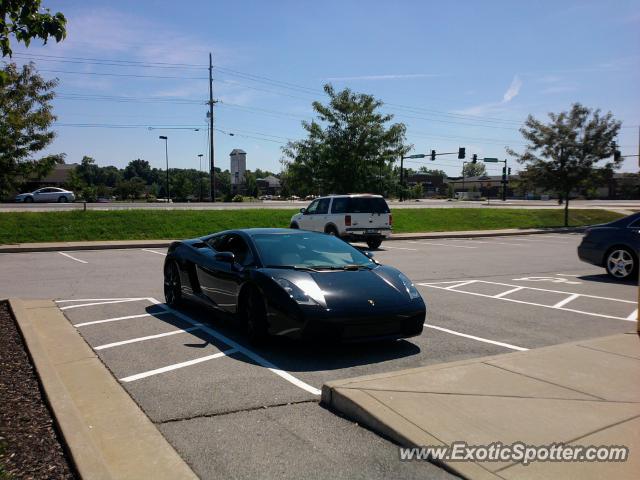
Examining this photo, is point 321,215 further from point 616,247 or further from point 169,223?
point 616,247

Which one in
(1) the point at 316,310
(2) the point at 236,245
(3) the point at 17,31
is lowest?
(1) the point at 316,310

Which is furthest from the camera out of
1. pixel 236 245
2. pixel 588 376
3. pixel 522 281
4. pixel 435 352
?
pixel 522 281

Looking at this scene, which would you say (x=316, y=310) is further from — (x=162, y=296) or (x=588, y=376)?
(x=162, y=296)

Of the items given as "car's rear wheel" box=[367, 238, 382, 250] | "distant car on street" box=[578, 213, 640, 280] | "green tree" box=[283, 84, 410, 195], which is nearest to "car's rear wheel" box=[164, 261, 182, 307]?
"distant car on street" box=[578, 213, 640, 280]

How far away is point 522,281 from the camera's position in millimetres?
11531

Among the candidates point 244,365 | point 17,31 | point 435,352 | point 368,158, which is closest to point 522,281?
point 435,352

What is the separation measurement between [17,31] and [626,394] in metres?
5.92

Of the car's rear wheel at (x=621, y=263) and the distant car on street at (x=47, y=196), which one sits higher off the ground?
the distant car on street at (x=47, y=196)

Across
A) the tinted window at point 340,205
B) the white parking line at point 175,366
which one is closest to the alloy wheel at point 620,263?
the tinted window at point 340,205

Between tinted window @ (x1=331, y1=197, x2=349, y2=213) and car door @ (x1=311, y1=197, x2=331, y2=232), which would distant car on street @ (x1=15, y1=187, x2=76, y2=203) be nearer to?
car door @ (x1=311, y1=197, x2=331, y2=232)

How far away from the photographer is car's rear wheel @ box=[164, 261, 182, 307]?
8.30 metres

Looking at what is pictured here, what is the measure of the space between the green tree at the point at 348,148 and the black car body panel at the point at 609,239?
2053 cm

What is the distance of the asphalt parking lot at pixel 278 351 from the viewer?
358cm

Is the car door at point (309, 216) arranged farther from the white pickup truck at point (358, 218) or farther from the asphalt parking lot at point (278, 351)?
the asphalt parking lot at point (278, 351)
